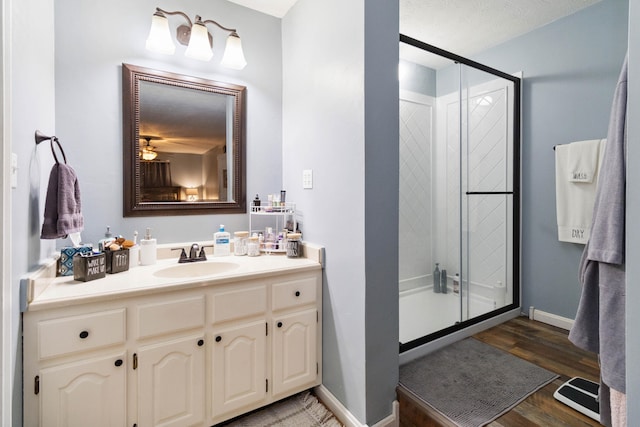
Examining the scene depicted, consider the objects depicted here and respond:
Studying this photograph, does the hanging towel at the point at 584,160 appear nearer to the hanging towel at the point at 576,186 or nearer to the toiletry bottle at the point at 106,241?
the hanging towel at the point at 576,186

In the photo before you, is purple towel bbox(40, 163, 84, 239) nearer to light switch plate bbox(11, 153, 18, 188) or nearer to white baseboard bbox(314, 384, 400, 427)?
light switch plate bbox(11, 153, 18, 188)

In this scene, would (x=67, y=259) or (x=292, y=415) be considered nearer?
(x=67, y=259)

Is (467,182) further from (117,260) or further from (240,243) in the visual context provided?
(117,260)

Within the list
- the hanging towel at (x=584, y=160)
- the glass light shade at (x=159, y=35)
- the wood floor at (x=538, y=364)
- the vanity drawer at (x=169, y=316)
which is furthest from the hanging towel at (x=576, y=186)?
the glass light shade at (x=159, y=35)

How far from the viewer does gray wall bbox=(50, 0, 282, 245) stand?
1.64 metres

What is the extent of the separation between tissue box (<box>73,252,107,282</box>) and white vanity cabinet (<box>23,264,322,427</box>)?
0.77 feet

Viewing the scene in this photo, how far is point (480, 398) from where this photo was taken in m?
1.54

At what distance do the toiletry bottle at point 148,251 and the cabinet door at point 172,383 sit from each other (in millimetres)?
547

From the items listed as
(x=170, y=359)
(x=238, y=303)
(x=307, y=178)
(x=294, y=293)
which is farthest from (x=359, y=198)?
(x=170, y=359)

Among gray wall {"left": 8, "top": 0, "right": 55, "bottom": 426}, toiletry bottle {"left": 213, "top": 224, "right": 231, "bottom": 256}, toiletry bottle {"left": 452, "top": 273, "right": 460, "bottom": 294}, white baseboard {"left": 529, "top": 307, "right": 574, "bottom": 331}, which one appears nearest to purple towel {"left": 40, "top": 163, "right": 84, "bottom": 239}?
gray wall {"left": 8, "top": 0, "right": 55, "bottom": 426}

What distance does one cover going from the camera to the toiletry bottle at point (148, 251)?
5.67 ft

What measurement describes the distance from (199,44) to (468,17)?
2002 millimetres

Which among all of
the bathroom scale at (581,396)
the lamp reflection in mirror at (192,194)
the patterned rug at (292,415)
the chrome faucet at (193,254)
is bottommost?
the patterned rug at (292,415)

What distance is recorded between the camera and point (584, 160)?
85.3 inches
